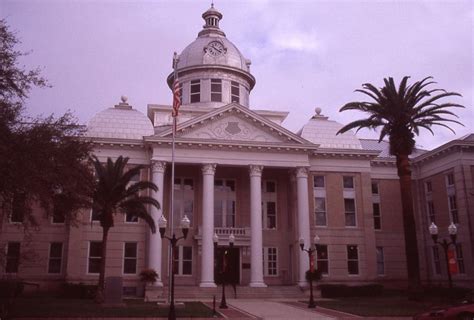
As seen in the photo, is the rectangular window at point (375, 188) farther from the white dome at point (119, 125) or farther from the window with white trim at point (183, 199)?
the white dome at point (119, 125)

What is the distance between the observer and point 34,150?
64.0 ft

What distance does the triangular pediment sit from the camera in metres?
42.0

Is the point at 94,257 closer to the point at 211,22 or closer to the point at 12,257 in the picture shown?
the point at 12,257

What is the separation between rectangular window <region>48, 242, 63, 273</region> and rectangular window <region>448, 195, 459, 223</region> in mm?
32353

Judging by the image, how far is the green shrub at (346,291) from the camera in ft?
129

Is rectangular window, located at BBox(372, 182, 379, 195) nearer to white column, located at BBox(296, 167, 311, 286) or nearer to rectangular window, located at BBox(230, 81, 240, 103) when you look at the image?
white column, located at BBox(296, 167, 311, 286)

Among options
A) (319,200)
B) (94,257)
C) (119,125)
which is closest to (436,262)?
(319,200)

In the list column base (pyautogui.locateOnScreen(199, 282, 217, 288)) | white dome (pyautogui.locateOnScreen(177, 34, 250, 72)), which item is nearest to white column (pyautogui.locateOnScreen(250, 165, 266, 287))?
column base (pyautogui.locateOnScreen(199, 282, 217, 288))

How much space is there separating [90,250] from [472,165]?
31.4m

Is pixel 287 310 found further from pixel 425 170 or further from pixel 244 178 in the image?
pixel 425 170

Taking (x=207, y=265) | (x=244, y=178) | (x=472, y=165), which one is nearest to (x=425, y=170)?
(x=472, y=165)

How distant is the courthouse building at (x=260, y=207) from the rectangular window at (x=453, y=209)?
9 centimetres

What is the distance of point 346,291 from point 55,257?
22787 millimetres

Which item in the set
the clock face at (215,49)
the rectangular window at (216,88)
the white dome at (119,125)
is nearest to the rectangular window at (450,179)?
the rectangular window at (216,88)
